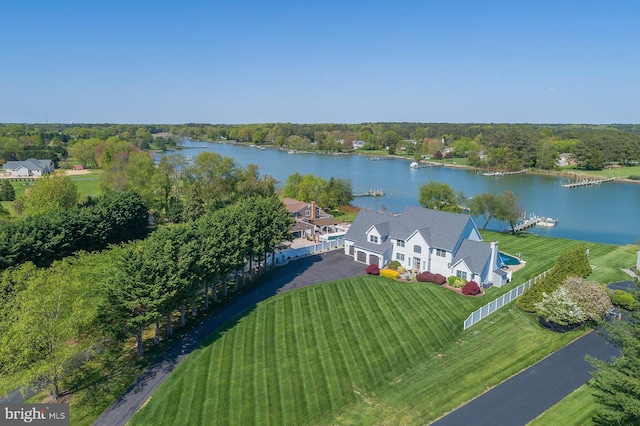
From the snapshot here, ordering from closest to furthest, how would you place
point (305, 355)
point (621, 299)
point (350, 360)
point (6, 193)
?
point (350, 360) < point (305, 355) < point (621, 299) < point (6, 193)

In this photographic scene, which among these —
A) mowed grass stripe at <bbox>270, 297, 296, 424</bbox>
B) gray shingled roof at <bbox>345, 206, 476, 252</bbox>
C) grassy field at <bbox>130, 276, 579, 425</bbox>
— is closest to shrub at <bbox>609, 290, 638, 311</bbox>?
→ grassy field at <bbox>130, 276, 579, 425</bbox>

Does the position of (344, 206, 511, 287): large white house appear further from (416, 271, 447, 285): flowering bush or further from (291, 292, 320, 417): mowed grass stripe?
(291, 292, 320, 417): mowed grass stripe

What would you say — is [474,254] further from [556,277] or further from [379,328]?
[379,328]

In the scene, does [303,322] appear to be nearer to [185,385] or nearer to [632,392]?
[185,385]

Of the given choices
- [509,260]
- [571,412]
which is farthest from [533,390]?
[509,260]

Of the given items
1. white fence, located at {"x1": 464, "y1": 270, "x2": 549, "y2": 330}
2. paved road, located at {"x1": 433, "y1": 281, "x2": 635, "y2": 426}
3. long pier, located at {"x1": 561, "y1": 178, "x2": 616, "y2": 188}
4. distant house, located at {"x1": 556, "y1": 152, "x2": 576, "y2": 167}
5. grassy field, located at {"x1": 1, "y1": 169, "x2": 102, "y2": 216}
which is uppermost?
distant house, located at {"x1": 556, "y1": 152, "x2": 576, "y2": 167}
